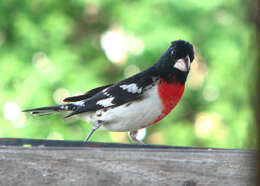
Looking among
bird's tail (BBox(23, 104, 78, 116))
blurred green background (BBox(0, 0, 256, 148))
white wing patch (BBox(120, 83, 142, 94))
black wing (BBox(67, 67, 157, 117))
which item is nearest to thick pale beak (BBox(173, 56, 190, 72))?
black wing (BBox(67, 67, 157, 117))

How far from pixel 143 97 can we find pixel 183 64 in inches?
13.4

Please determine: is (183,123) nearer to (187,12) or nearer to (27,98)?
(187,12)

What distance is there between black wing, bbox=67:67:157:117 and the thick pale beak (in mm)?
167

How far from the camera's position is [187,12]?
5430 millimetres

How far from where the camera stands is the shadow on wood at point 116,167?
151cm

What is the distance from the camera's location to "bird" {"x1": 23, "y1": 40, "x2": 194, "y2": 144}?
10.0 feet

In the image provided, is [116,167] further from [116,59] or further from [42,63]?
[116,59]

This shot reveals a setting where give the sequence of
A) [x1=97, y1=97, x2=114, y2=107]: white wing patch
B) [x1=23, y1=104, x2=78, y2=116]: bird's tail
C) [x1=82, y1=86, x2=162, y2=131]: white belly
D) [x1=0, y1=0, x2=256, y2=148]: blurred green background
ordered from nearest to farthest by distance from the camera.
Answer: [x1=82, y1=86, x2=162, y2=131]: white belly < [x1=97, y1=97, x2=114, y2=107]: white wing patch < [x1=23, y1=104, x2=78, y2=116]: bird's tail < [x1=0, y1=0, x2=256, y2=148]: blurred green background

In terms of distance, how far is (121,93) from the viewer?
10.4 ft

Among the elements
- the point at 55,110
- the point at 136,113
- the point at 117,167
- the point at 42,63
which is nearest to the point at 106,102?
the point at 136,113

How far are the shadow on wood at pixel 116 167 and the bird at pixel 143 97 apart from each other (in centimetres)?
145

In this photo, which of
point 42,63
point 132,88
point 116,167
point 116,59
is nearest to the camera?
point 116,167

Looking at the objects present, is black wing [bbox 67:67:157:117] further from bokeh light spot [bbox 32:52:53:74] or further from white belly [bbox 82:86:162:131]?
bokeh light spot [bbox 32:52:53:74]

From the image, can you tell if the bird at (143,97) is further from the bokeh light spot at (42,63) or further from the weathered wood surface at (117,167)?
the bokeh light spot at (42,63)
